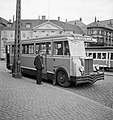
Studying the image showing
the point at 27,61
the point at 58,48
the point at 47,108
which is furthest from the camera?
the point at 27,61

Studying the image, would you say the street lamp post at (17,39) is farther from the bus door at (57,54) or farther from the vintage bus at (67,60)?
the bus door at (57,54)

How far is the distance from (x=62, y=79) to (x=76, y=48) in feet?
6.04

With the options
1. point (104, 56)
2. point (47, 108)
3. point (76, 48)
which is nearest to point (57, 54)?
point (76, 48)

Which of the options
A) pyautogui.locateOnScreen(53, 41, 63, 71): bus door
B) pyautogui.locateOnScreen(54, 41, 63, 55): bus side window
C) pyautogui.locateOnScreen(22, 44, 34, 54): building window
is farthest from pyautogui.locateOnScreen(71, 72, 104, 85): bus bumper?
pyautogui.locateOnScreen(22, 44, 34, 54): building window

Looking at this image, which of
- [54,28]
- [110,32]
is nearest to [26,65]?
[54,28]

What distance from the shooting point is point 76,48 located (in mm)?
10289

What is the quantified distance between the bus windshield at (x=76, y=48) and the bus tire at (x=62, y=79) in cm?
121

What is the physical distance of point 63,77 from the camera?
34.2 ft

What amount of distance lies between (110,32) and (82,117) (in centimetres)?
7299

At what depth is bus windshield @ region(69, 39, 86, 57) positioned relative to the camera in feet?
33.1

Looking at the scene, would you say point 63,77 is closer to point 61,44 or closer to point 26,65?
point 61,44

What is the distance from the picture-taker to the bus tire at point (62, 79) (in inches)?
403

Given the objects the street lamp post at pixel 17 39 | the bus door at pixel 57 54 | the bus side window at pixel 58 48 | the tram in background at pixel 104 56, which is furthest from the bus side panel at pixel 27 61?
the tram in background at pixel 104 56

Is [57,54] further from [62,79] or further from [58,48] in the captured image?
[62,79]
